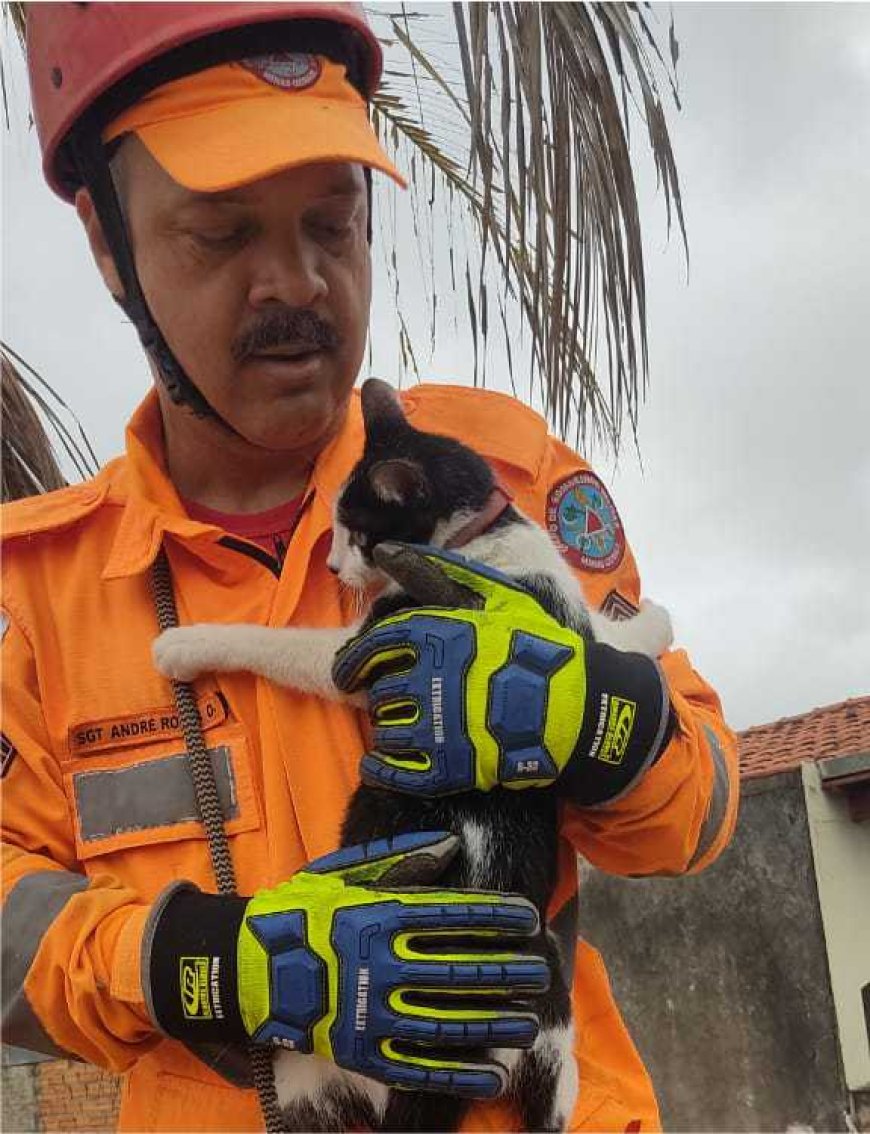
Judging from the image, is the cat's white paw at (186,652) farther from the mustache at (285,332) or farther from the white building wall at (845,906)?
the white building wall at (845,906)

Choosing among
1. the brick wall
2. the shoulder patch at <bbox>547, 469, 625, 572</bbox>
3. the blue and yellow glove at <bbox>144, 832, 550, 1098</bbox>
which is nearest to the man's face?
the shoulder patch at <bbox>547, 469, 625, 572</bbox>

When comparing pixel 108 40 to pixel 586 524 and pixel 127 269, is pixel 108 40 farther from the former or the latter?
pixel 586 524

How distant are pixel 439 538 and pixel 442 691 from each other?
0.62 m

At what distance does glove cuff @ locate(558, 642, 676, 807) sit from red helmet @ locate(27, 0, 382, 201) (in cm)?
116

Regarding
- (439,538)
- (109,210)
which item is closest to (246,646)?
(439,538)

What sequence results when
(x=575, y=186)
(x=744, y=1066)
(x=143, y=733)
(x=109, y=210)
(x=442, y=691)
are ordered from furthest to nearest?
1. (x=744, y=1066)
2. (x=575, y=186)
3. (x=109, y=210)
4. (x=143, y=733)
5. (x=442, y=691)

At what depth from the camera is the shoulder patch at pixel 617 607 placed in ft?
8.00

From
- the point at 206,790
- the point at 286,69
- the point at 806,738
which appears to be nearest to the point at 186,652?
the point at 206,790

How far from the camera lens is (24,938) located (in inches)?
75.7

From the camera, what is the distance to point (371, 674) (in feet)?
6.67

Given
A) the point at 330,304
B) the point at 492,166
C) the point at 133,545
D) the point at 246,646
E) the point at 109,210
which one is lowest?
the point at 246,646

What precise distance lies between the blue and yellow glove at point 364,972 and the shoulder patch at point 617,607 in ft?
2.41

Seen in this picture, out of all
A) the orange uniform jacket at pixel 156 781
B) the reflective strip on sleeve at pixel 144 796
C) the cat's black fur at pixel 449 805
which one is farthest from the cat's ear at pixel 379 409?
the reflective strip on sleeve at pixel 144 796

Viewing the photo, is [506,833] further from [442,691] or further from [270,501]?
[270,501]
